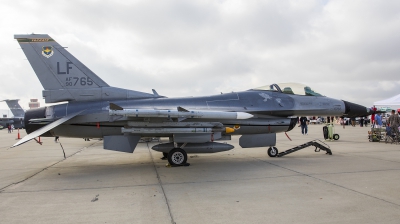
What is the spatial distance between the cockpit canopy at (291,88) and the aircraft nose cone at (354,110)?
143cm

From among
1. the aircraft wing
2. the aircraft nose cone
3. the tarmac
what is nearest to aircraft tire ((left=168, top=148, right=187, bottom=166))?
the tarmac

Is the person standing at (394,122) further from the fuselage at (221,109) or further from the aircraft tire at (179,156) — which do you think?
the aircraft tire at (179,156)

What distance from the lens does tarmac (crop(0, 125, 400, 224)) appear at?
4090 mm

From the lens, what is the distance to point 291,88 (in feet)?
32.8

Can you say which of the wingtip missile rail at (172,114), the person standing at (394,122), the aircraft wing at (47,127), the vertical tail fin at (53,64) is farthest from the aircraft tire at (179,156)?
the person standing at (394,122)

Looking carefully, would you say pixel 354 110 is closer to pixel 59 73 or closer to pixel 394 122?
pixel 394 122

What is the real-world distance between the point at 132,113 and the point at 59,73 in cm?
299

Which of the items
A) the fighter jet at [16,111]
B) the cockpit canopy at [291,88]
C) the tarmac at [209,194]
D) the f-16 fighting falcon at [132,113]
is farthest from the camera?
the fighter jet at [16,111]

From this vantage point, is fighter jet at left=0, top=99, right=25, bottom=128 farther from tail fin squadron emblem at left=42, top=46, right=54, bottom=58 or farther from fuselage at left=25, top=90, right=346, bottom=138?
fuselage at left=25, top=90, right=346, bottom=138

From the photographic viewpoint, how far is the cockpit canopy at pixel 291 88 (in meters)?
9.95

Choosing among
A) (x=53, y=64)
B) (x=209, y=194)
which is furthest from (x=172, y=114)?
(x=53, y=64)

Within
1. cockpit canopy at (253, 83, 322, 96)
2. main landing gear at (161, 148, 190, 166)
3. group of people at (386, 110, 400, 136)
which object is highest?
cockpit canopy at (253, 83, 322, 96)

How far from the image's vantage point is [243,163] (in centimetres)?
888

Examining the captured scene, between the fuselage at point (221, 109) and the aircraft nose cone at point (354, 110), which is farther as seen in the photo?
the aircraft nose cone at point (354, 110)
